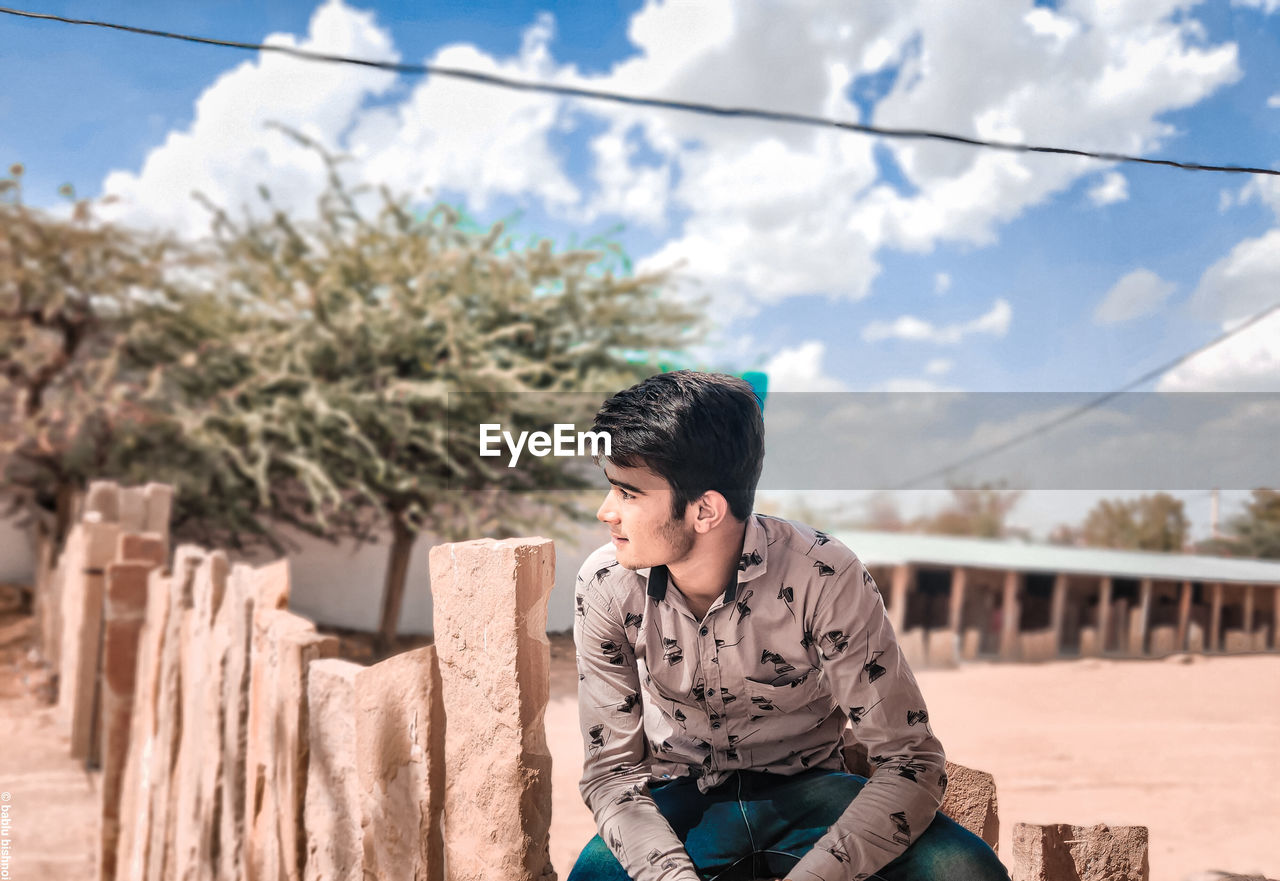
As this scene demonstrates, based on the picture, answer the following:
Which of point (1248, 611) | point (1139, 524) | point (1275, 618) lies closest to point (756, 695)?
point (1248, 611)

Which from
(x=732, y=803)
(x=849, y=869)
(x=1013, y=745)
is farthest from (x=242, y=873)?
(x=1013, y=745)

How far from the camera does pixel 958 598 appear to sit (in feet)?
35.3

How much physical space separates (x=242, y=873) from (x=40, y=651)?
5710 millimetres

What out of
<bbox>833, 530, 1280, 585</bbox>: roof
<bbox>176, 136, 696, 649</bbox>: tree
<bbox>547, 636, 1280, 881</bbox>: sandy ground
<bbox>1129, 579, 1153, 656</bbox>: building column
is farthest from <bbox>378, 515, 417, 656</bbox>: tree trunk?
<bbox>1129, 579, 1153, 656</bbox>: building column

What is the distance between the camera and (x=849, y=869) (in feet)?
4.10

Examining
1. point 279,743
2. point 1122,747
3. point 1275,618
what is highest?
point 279,743

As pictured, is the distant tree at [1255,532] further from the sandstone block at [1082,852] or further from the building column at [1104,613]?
the sandstone block at [1082,852]

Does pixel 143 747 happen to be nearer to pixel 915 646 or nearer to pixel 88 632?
pixel 88 632

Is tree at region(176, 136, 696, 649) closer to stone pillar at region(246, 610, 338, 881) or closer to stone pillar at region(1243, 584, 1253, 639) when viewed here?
stone pillar at region(246, 610, 338, 881)

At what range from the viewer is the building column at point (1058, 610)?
420 inches

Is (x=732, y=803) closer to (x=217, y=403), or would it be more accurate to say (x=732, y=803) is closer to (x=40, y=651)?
(x=40, y=651)

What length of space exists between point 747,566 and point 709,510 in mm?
117

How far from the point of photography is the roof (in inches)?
400

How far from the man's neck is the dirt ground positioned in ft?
1.30
